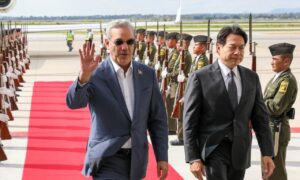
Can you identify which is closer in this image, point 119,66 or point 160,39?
point 119,66

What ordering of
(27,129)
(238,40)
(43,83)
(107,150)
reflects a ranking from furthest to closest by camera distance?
1. (43,83)
2. (27,129)
3. (238,40)
4. (107,150)

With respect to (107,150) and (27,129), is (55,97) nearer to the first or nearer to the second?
(27,129)

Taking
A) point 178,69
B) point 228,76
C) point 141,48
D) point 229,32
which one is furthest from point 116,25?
point 141,48

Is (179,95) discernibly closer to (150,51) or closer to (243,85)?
(150,51)

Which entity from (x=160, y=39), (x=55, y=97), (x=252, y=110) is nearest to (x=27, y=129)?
(x=160, y=39)

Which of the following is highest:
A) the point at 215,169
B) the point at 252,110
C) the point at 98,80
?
the point at 98,80

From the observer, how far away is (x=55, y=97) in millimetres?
16000

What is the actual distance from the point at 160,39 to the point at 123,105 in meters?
9.43

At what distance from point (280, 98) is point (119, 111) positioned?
2544mm

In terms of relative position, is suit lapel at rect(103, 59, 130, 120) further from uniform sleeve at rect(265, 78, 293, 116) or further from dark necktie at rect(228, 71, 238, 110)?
uniform sleeve at rect(265, 78, 293, 116)

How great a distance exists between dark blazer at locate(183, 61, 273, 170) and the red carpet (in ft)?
9.95

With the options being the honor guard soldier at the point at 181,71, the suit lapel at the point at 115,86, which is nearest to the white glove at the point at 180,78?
the honor guard soldier at the point at 181,71

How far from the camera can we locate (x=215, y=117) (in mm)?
4504

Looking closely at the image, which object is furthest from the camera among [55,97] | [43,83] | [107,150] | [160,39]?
[43,83]
